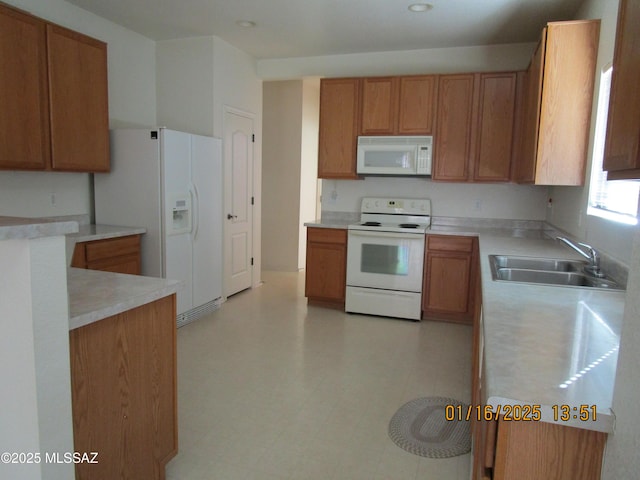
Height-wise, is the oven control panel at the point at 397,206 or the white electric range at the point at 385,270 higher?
the oven control panel at the point at 397,206

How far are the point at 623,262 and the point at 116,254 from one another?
3.46 m

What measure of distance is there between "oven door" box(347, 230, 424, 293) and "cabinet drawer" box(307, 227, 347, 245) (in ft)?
0.37

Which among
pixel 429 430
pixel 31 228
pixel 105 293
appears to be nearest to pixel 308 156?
pixel 429 430

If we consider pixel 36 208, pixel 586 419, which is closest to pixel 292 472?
pixel 586 419

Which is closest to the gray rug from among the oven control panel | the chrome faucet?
the chrome faucet

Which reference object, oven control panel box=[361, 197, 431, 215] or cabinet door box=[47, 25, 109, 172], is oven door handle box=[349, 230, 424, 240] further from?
cabinet door box=[47, 25, 109, 172]

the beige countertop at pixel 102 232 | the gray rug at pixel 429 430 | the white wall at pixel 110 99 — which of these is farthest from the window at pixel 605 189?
the white wall at pixel 110 99

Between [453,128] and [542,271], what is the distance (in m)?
2.23

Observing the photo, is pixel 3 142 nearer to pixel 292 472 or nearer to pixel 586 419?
pixel 292 472

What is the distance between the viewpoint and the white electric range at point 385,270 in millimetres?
4258

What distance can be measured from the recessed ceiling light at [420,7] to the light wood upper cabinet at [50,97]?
259cm

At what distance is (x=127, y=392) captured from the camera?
168 cm

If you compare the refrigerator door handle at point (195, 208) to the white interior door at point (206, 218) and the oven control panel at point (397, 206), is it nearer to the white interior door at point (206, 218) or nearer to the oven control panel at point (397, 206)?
the white interior door at point (206, 218)

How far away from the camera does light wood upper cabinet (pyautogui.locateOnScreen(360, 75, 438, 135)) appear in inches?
172
